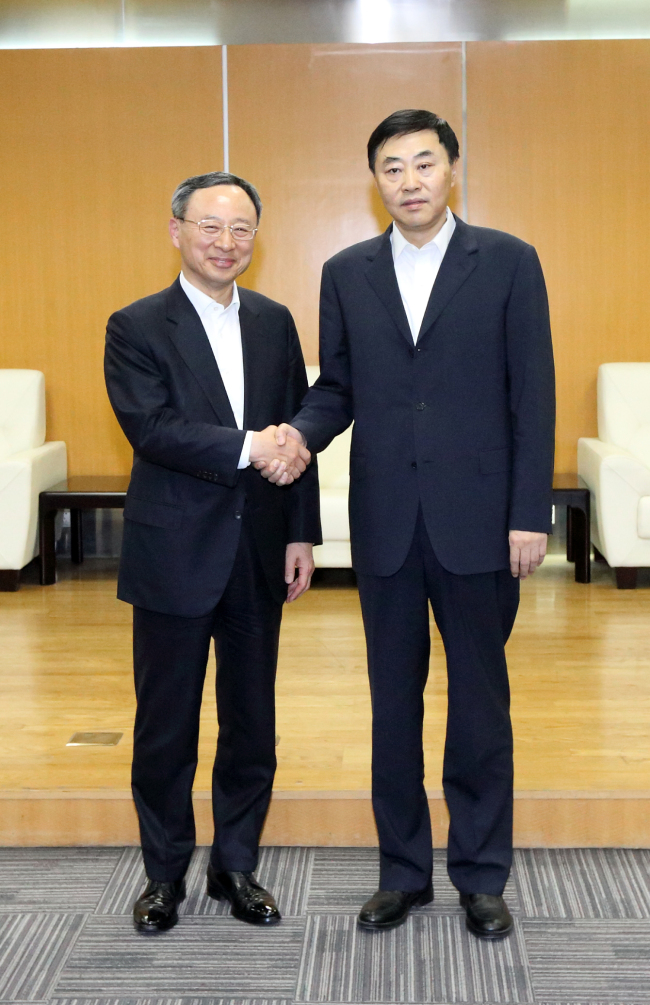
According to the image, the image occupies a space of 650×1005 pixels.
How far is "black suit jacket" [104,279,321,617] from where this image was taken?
6.86 ft

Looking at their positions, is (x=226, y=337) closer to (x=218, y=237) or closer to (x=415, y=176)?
(x=218, y=237)

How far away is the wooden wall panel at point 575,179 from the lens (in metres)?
5.37

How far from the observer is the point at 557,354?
561 centimetres

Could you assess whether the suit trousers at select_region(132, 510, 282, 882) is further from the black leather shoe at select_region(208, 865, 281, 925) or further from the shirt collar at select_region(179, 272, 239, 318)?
the shirt collar at select_region(179, 272, 239, 318)

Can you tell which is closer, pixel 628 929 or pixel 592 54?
pixel 628 929

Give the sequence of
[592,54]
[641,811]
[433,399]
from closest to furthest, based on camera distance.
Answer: [433,399]
[641,811]
[592,54]

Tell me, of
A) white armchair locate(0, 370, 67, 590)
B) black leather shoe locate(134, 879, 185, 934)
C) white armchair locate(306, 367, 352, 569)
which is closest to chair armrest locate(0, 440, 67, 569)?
white armchair locate(0, 370, 67, 590)

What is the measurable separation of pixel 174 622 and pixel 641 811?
1207 millimetres

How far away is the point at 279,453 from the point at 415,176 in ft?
1.93

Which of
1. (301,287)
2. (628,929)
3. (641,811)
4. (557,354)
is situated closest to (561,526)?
(557,354)

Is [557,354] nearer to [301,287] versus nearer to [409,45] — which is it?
[301,287]

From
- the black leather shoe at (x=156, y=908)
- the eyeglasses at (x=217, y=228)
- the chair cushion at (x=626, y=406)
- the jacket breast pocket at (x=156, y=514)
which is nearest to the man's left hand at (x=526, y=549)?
the jacket breast pocket at (x=156, y=514)

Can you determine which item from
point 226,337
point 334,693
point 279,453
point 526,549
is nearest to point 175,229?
point 226,337

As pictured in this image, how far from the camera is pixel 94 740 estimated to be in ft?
9.74
